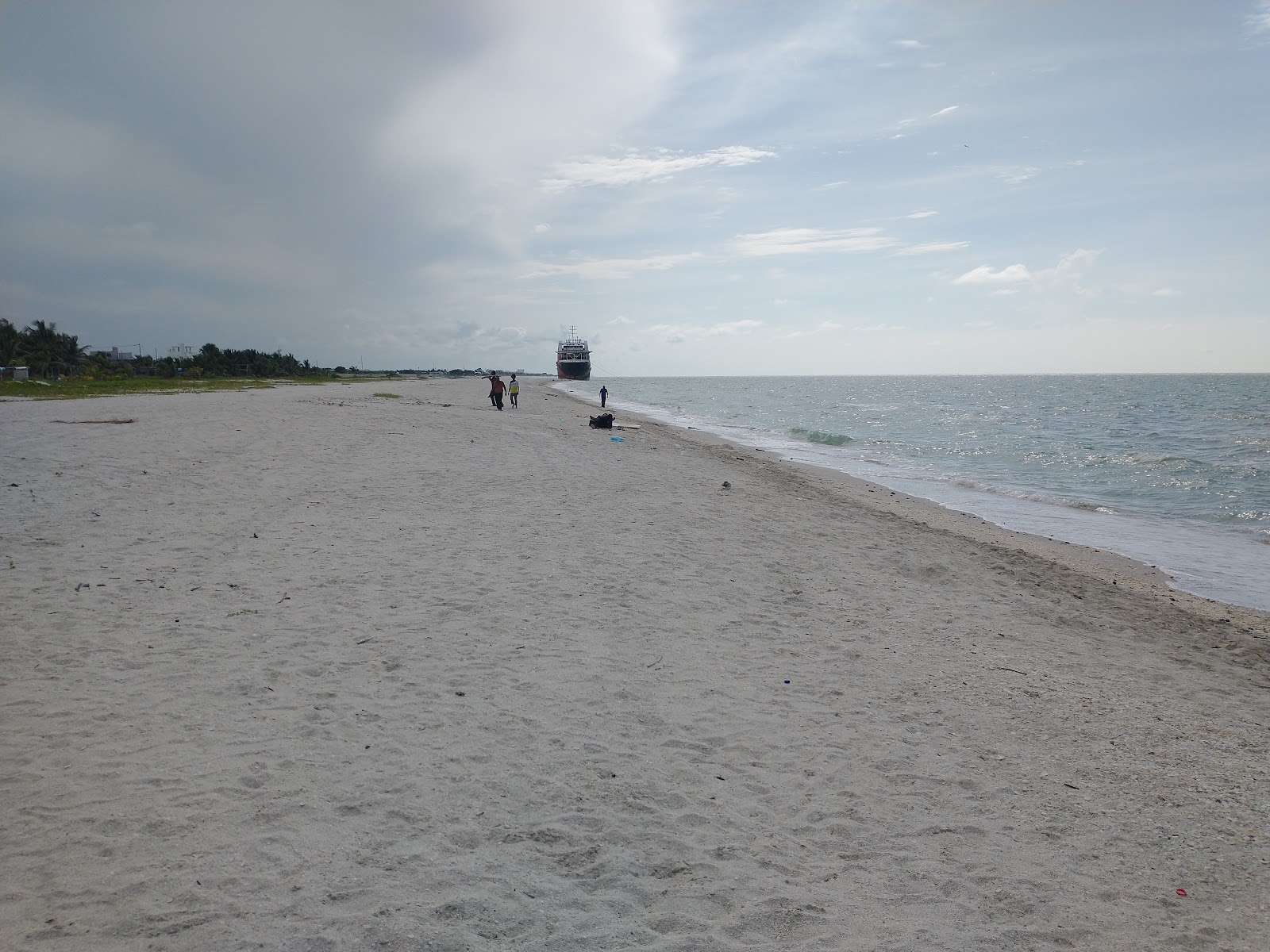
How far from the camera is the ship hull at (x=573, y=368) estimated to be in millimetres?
133750

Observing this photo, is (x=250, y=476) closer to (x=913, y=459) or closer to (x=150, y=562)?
(x=150, y=562)

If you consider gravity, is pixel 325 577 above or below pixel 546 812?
above

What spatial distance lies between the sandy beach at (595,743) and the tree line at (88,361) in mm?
64726

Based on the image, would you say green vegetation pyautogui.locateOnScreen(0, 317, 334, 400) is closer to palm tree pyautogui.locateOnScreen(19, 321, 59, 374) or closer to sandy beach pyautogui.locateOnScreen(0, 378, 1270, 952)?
palm tree pyautogui.locateOnScreen(19, 321, 59, 374)

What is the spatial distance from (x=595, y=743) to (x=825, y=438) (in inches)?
1387

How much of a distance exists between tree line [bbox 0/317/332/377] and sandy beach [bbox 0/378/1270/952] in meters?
64.7

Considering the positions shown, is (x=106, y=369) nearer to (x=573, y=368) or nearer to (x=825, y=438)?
(x=825, y=438)

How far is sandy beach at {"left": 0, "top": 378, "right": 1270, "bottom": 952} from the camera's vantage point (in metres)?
3.83

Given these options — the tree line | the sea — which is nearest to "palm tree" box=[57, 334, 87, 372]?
the tree line

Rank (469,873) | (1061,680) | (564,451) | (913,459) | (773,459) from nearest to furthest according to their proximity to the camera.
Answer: (469,873)
(1061,680)
(564,451)
(773,459)
(913,459)

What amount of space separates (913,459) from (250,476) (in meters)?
25.2

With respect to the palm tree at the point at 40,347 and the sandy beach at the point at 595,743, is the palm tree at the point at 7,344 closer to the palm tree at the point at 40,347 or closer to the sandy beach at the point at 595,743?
the palm tree at the point at 40,347

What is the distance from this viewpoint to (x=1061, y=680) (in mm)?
7156

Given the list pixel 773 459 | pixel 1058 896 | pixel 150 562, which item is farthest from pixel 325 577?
pixel 773 459
